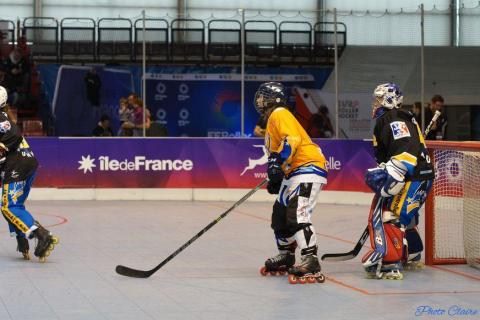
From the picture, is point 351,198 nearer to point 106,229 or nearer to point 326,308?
point 106,229

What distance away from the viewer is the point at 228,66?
19.5 meters

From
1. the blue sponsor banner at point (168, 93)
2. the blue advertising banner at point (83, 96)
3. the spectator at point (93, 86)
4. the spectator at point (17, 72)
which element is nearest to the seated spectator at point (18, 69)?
the spectator at point (17, 72)

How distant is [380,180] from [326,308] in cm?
144

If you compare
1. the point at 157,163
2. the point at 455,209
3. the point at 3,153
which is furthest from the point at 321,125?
the point at 3,153

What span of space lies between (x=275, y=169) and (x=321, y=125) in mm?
9290

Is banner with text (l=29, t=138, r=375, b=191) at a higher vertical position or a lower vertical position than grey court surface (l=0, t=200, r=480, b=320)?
higher

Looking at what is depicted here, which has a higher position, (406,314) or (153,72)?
(153,72)

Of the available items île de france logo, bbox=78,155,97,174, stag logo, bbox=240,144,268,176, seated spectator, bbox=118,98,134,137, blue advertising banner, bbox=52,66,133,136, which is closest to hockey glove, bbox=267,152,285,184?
stag logo, bbox=240,144,268,176

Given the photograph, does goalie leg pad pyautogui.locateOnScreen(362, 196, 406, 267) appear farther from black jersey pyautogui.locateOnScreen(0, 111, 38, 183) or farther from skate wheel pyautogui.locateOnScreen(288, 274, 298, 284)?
black jersey pyautogui.locateOnScreen(0, 111, 38, 183)

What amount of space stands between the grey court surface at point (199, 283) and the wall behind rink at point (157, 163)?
9.98ft

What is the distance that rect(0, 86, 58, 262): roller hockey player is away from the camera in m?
8.44

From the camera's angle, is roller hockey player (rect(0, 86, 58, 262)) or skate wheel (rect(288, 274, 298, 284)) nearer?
skate wheel (rect(288, 274, 298, 284))

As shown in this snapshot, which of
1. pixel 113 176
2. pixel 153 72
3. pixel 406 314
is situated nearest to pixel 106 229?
pixel 113 176

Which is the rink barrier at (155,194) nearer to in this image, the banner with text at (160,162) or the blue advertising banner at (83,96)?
the banner with text at (160,162)
